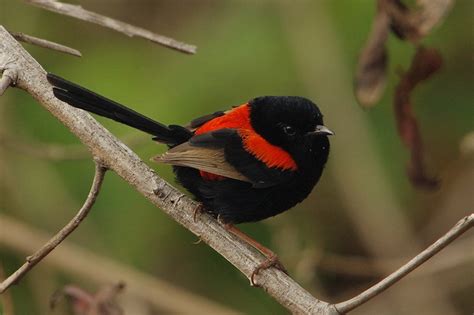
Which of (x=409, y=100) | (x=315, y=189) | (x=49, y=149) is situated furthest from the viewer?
(x=315, y=189)

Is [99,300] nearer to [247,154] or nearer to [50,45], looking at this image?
[247,154]

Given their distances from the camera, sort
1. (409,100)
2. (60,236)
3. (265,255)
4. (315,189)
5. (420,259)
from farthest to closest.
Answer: (315,189), (409,100), (265,255), (60,236), (420,259)

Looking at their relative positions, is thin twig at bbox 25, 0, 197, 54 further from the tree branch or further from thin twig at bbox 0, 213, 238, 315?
thin twig at bbox 0, 213, 238, 315

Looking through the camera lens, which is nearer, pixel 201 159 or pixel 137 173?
pixel 137 173

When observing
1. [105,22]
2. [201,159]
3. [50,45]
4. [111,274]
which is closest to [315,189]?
[111,274]

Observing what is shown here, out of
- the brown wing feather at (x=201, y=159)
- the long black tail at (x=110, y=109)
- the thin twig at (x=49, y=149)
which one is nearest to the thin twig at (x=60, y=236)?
the long black tail at (x=110, y=109)

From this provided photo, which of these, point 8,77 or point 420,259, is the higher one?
point 8,77

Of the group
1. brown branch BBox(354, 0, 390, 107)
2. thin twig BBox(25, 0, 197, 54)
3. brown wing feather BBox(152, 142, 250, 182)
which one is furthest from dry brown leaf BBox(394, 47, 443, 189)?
thin twig BBox(25, 0, 197, 54)
